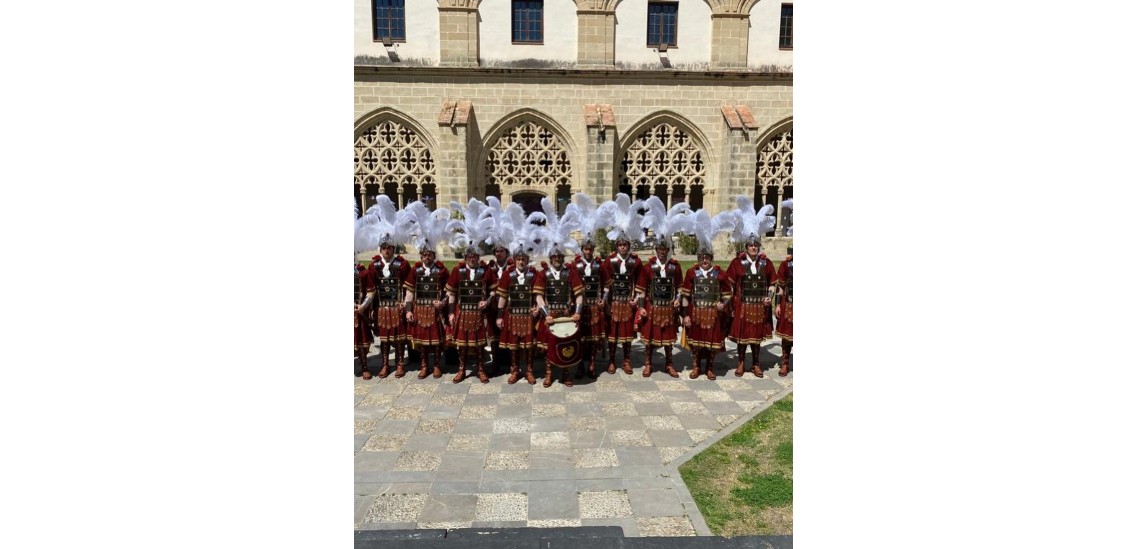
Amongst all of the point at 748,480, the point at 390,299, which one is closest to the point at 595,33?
the point at 390,299

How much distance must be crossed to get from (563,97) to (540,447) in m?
13.5

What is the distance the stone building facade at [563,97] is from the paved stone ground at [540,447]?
1065 centimetres

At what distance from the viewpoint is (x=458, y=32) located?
628 inches

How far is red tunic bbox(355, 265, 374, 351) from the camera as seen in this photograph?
6.80 metres

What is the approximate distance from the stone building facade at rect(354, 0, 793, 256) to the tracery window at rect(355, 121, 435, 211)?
41 millimetres

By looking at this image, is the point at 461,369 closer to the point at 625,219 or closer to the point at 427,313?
the point at 427,313

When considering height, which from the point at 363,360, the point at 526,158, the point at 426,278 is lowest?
the point at 363,360

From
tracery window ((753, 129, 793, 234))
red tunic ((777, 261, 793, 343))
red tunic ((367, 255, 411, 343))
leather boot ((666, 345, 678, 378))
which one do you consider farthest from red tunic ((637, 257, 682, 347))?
tracery window ((753, 129, 793, 234))

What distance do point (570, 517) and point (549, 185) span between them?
14229 millimetres

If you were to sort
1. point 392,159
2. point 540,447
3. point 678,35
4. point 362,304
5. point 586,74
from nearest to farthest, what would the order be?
point 540,447, point 362,304, point 586,74, point 678,35, point 392,159

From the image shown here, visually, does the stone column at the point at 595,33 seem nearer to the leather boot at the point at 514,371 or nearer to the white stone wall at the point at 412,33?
the white stone wall at the point at 412,33

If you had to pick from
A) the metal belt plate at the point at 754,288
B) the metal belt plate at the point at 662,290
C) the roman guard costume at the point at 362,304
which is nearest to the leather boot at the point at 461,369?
the roman guard costume at the point at 362,304

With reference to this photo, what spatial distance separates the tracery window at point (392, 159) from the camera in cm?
1653

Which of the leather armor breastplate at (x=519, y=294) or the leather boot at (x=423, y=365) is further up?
the leather armor breastplate at (x=519, y=294)
